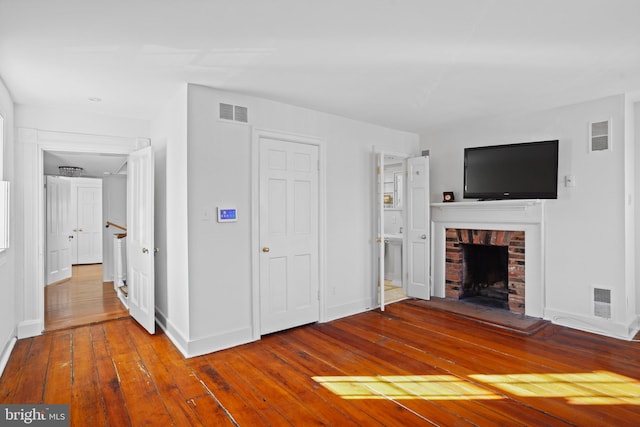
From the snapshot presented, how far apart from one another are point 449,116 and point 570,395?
3.18 meters

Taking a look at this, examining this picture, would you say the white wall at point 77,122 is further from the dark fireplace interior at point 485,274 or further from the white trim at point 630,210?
the white trim at point 630,210

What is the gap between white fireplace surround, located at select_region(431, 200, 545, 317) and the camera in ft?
13.9

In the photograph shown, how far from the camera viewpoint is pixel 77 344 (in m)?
3.56

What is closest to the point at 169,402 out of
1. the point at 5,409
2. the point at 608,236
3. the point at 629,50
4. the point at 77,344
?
A: the point at 5,409

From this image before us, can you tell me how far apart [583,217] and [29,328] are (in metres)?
6.05

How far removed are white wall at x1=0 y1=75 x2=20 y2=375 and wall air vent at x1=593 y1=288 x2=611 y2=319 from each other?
5.64m

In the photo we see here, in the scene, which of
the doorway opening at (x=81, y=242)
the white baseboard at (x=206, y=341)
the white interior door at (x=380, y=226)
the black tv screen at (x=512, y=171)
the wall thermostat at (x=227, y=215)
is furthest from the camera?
the doorway opening at (x=81, y=242)

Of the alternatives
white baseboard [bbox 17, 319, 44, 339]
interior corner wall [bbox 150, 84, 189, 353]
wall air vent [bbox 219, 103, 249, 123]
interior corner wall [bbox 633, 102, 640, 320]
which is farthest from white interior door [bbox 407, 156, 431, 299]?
white baseboard [bbox 17, 319, 44, 339]

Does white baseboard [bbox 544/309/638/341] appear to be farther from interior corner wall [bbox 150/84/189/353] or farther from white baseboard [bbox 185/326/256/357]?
interior corner wall [bbox 150/84/189/353]

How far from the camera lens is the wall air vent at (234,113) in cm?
348

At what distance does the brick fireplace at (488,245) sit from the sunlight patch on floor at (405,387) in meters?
2.17

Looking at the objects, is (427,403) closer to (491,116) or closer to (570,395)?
(570,395)

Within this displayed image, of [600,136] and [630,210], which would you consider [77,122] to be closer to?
[600,136]

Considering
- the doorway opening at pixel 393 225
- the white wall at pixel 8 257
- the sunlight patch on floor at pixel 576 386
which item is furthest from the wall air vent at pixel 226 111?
the sunlight patch on floor at pixel 576 386
